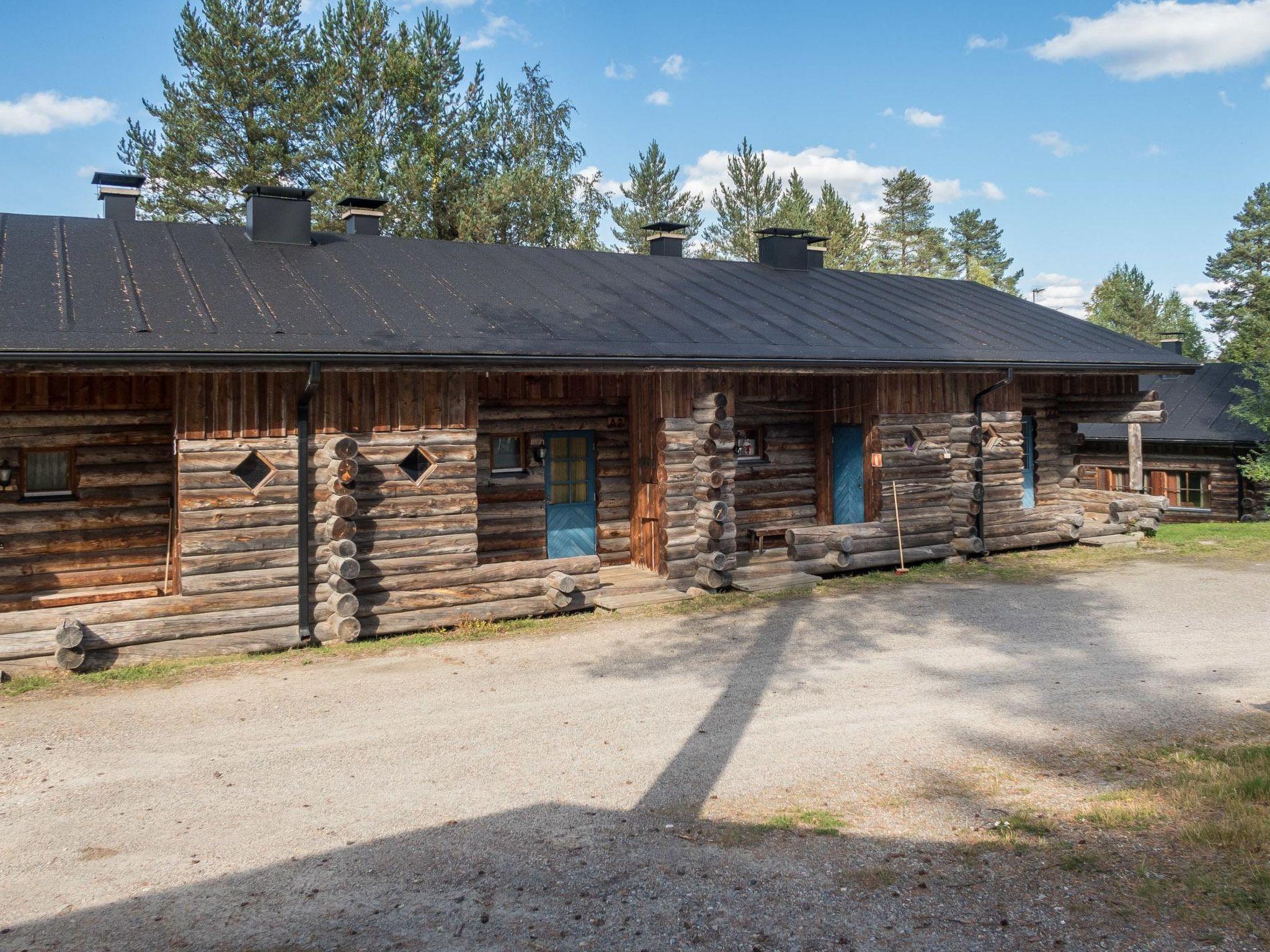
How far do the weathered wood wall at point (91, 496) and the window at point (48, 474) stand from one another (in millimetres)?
64

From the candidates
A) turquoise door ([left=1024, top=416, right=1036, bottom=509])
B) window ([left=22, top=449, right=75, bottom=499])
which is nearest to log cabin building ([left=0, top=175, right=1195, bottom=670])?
window ([left=22, top=449, right=75, bottom=499])

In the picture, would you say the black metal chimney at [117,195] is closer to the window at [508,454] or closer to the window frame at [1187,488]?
the window at [508,454]

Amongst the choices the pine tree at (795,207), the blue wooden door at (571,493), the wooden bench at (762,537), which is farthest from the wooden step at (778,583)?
the pine tree at (795,207)

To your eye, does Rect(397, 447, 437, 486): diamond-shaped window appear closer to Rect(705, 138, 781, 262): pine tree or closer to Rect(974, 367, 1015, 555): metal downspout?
Rect(974, 367, 1015, 555): metal downspout

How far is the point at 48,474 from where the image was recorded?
11.3 metres

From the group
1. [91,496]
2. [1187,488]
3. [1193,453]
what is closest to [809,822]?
[91,496]

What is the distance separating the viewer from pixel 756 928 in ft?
15.5

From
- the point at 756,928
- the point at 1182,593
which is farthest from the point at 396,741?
the point at 1182,593

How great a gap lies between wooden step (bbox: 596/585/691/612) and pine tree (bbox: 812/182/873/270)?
3156 cm

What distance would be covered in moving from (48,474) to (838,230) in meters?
36.9

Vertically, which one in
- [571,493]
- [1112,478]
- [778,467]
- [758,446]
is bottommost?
[1112,478]

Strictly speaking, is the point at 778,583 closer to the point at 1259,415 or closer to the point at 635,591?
the point at 635,591

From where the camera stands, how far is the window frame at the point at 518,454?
1424 centimetres

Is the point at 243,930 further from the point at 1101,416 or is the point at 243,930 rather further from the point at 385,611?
the point at 1101,416
